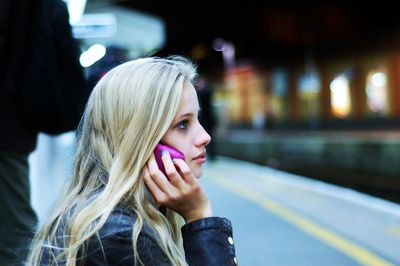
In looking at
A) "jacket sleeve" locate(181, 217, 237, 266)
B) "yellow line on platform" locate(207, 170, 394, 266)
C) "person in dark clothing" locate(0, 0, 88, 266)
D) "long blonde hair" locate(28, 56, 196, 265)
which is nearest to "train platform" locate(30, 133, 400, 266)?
"yellow line on platform" locate(207, 170, 394, 266)

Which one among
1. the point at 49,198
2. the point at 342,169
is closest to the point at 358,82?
the point at 342,169

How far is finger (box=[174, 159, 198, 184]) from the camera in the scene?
129 cm

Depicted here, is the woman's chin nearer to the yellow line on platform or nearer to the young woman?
the young woman

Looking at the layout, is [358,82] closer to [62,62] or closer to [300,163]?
[300,163]

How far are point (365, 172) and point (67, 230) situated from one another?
10.0m

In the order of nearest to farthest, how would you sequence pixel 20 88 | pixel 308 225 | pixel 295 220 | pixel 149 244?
pixel 149 244 < pixel 20 88 < pixel 308 225 < pixel 295 220

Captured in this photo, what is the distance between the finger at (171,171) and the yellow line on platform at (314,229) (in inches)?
109

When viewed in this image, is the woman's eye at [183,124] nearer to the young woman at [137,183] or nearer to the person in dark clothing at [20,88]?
the young woman at [137,183]

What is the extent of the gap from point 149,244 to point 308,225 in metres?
4.05

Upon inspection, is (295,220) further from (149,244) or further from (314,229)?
(149,244)

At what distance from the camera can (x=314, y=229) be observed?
482 centimetres

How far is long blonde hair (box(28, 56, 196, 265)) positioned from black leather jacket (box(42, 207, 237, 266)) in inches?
0.9

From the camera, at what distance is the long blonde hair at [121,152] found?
1208 millimetres

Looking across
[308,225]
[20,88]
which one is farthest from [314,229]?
[20,88]
